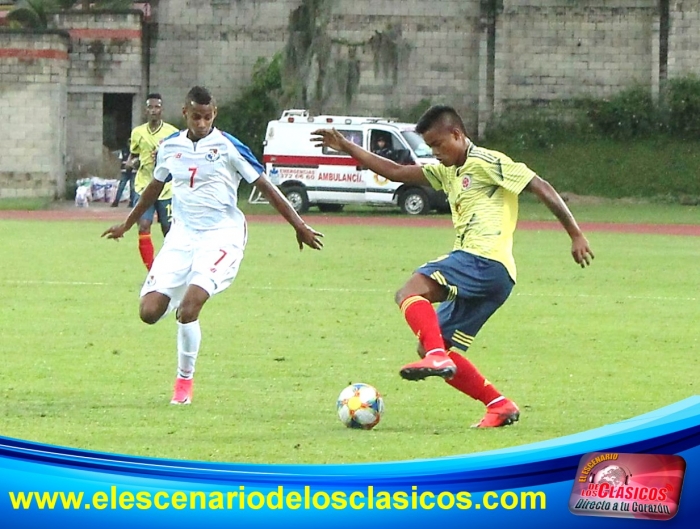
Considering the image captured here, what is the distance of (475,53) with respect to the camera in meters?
41.2

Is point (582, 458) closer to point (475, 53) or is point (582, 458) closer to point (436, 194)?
point (436, 194)

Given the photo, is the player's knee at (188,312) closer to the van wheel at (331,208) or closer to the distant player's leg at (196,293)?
the distant player's leg at (196,293)

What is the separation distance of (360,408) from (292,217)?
158 cm

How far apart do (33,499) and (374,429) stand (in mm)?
4091

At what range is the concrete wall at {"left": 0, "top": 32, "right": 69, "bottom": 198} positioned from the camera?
125ft

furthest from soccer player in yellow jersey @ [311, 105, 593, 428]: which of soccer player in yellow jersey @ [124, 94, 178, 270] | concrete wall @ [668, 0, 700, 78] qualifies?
concrete wall @ [668, 0, 700, 78]

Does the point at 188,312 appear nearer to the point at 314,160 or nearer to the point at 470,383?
the point at 470,383

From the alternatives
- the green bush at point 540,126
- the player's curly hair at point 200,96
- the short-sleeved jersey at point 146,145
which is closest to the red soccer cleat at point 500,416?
the player's curly hair at point 200,96

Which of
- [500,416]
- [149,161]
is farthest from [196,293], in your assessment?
[149,161]

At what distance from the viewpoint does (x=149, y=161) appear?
16734 mm

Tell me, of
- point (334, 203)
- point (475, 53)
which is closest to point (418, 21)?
point (475, 53)

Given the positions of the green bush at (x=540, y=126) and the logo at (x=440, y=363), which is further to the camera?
the green bush at (x=540, y=126)

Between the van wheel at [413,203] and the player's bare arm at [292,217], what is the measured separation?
23.1m

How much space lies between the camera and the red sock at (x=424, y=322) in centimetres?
741
